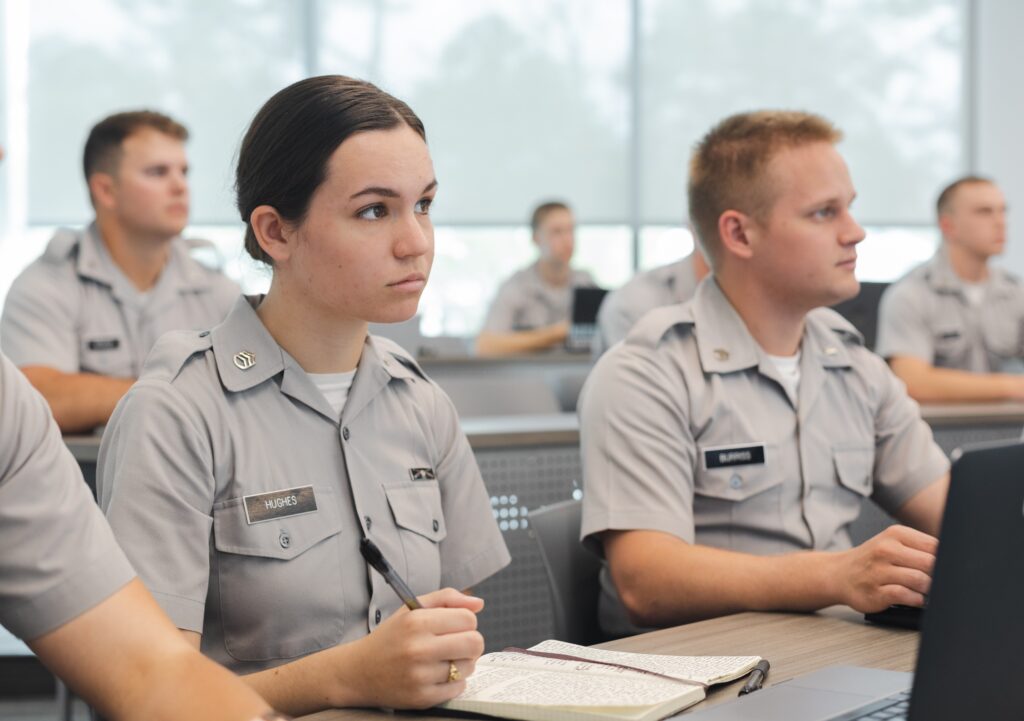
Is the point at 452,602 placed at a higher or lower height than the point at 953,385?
higher

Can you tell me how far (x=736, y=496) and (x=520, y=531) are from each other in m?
0.77

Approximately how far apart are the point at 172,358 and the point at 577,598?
2.46 ft

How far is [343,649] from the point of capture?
1148 mm

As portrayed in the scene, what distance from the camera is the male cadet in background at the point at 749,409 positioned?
5.85ft

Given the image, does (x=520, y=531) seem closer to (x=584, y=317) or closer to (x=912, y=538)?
(x=912, y=538)

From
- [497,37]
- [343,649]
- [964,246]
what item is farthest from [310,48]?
[343,649]

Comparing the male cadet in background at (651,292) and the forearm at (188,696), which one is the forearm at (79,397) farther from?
the forearm at (188,696)

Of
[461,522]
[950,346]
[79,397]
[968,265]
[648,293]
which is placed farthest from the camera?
[968,265]

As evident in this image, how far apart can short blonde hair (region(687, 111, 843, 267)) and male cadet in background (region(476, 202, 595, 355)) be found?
15.7 ft

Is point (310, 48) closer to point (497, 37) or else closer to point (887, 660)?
point (497, 37)

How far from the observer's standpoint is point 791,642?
1.37m

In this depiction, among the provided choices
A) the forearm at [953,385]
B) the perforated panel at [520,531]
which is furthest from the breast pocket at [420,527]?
the forearm at [953,385]

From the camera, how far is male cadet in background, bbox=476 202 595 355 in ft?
23.0

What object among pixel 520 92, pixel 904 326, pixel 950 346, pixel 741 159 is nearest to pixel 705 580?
pixel 741 159
